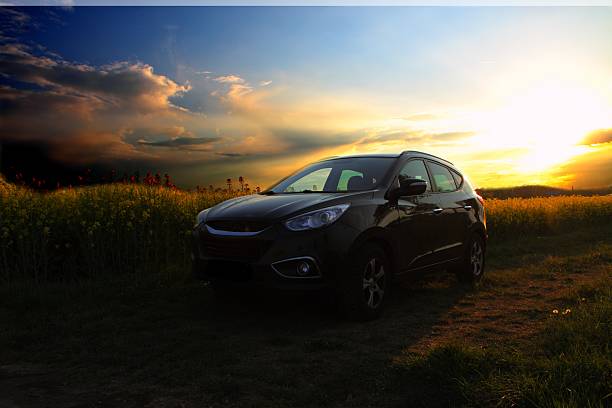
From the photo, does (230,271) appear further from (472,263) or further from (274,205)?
(472,263)

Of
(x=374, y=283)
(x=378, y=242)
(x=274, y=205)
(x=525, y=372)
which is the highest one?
(x=274, y=205)

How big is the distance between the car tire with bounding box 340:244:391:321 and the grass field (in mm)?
160

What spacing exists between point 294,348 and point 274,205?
150 centimetres

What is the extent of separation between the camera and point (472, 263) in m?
7.81

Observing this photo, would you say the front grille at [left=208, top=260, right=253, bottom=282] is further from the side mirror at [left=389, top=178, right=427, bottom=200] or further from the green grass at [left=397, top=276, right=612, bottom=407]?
the side mirror at [left=389, top=178, right=427, bottom=200]

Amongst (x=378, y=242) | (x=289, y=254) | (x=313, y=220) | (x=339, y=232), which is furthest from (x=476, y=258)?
(x=289, y=254)

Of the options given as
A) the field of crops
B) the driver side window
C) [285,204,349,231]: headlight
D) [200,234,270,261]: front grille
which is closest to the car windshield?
the driver side window

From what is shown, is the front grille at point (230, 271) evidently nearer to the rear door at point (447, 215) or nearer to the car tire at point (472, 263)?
the rear door at point (447, 215)

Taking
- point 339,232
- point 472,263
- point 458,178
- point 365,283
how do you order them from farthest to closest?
point 458,178 < point 472,263 < point 365,283 < point 339,232

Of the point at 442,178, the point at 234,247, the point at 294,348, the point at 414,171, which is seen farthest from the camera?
the point at 442,178

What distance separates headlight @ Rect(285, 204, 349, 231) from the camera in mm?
5082

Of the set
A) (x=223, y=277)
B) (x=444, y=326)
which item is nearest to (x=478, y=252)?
(x=444, y=326)

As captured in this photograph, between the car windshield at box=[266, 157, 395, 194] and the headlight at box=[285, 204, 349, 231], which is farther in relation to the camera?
the car windshield at box=[266, 157, 395, 194]

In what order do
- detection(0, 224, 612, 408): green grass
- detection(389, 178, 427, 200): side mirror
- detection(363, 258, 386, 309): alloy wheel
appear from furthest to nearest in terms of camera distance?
detection(389, 178, 427, 200): side mirror
detection(363, 258, 386, 309): alloy wheel
detection(0, 224, 612, 408): green grass
